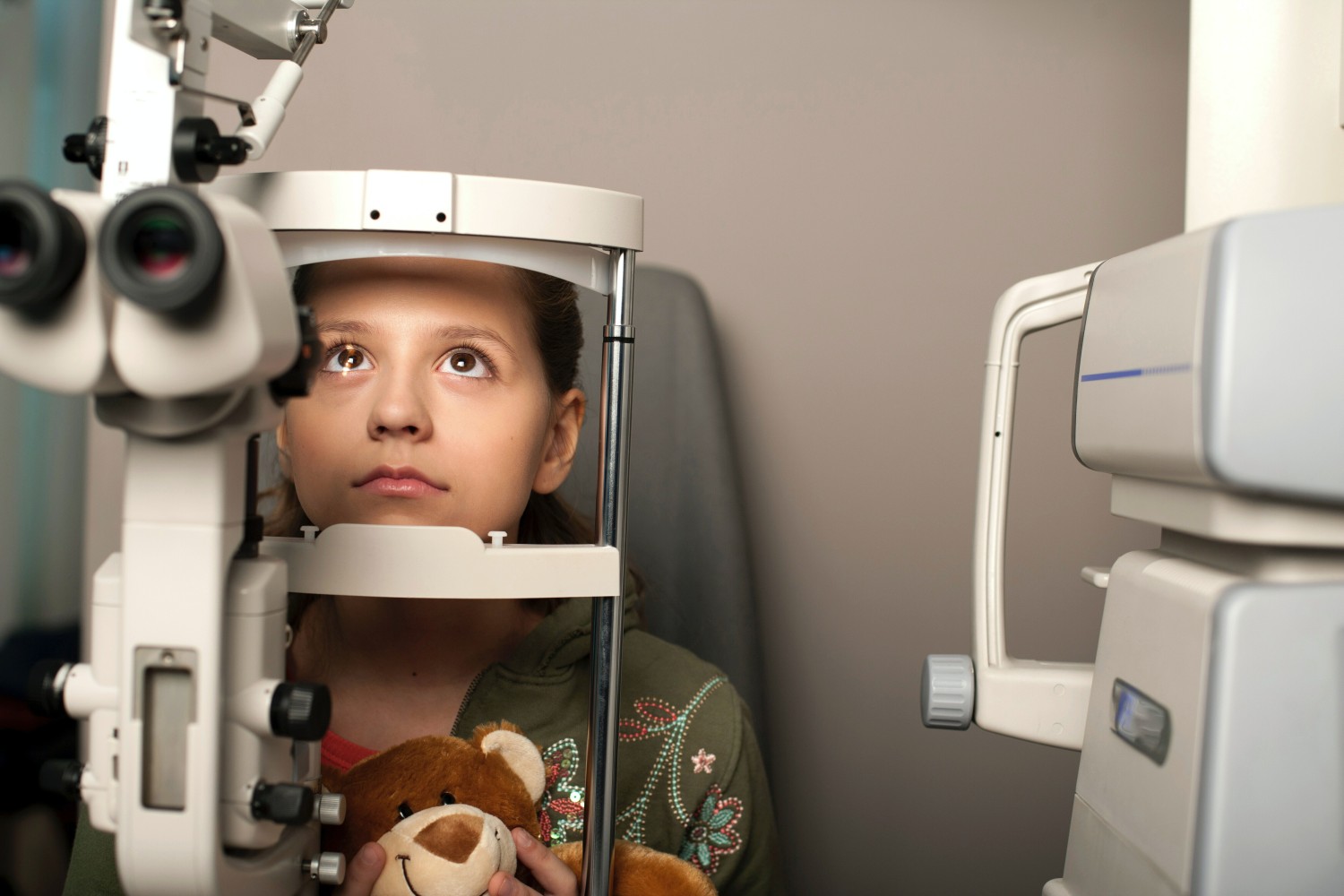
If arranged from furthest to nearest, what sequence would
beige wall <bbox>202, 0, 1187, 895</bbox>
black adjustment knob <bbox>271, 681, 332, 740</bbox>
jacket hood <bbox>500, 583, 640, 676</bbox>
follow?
beige wall <bbox>202, 0, 1187, 895</bbox>, jacket hood <bbox>500, 583, 640, 676</bbox>, black adjustment knob <bbox>271, 681, 332, 740</bbox>

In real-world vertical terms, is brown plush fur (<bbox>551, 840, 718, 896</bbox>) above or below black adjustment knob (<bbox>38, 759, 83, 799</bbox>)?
below

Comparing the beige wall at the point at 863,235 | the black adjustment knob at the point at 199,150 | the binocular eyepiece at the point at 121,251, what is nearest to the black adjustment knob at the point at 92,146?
the black adjustment knob at the point at 199,150

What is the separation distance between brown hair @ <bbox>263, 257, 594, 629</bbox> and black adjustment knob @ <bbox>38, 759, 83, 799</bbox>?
245 millimetres

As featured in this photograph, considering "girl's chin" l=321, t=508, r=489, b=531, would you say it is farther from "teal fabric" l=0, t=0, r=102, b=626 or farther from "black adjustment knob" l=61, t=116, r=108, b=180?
"teal fabric" l=0, t=0, r=102, b=626

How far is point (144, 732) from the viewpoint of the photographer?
1.96 ft

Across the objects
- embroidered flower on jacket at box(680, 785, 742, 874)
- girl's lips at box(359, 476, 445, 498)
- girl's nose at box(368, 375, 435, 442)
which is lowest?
embroidered flower on jacket at box(680, 785, 742, 874)

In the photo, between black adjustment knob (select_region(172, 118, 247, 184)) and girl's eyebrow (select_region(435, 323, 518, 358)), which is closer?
black adjustment knob (select_region(172, 118, 247, 184))

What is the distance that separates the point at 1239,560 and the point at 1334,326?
132mm

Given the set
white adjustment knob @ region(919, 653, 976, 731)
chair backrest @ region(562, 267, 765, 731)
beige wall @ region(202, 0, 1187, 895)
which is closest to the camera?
white adjustment knob @ region(919, 653, 976, 731)

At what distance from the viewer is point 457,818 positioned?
32.1 inches

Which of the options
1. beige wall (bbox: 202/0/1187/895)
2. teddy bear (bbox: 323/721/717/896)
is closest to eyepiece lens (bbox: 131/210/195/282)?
teddy bear (bbox: 323/721/717/896)

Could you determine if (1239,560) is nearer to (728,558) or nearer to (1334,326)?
(1334,326)

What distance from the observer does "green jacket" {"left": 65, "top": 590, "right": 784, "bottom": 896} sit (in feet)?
3.36

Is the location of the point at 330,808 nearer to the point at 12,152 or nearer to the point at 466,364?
the point at 466,364
